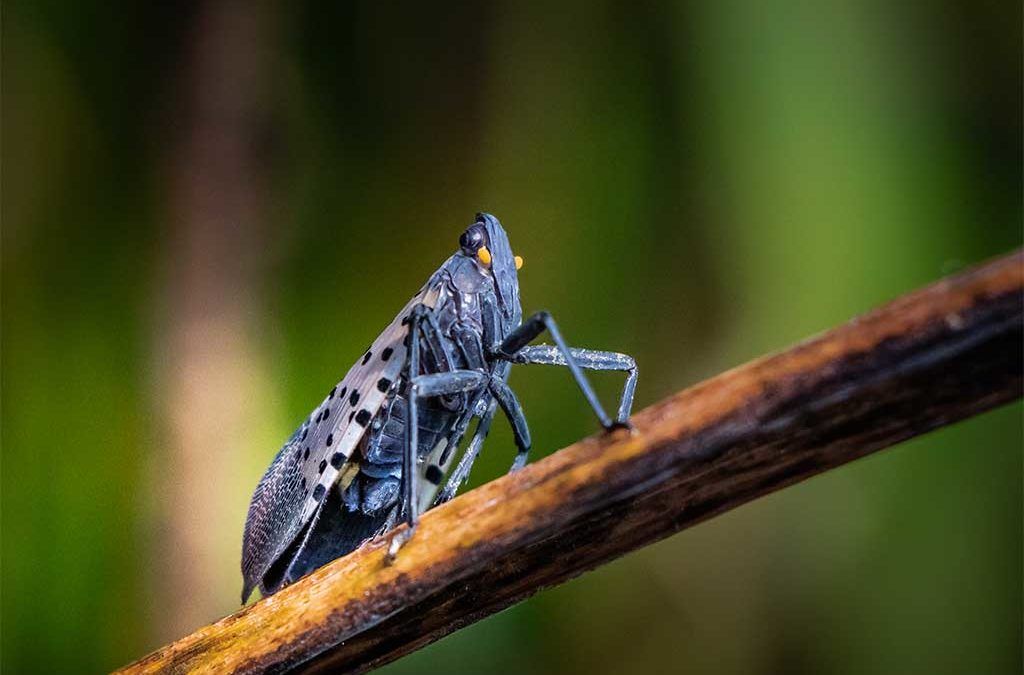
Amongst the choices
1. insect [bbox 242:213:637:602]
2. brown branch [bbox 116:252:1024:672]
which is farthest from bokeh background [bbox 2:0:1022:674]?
brown branch [bbox 116:252:1024:672]

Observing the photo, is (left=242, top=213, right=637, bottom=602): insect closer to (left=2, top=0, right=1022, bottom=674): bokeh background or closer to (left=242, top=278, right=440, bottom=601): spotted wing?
(left=242, top=278, right=440, bottom=601): spotted wing

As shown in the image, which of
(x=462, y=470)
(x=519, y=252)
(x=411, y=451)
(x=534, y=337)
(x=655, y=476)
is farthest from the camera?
(x=519, y=252)

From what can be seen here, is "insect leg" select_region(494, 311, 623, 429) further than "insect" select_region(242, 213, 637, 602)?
No

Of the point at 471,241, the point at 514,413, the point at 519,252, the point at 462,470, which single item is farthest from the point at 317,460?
the point at 519,252

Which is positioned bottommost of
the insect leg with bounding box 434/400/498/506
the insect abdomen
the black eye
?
the insect leg with bounding box 434/400/498/506

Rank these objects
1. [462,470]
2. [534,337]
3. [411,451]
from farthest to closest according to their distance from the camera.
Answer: [462,470] → [534,337] → [411,451]

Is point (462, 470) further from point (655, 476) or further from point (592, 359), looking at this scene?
point (655, 476)

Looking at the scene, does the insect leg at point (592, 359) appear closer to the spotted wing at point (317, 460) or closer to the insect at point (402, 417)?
the insect at point (402, 417)
